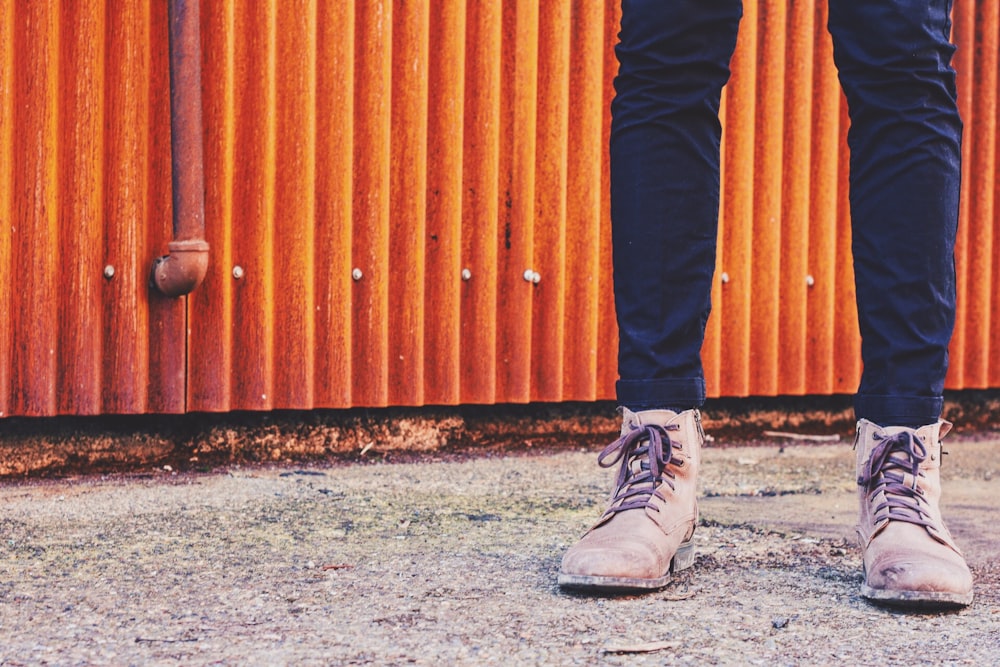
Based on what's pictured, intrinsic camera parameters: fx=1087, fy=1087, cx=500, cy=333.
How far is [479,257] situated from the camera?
249 cm

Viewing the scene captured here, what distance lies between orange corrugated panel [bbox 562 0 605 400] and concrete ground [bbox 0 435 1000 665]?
0.49 meters

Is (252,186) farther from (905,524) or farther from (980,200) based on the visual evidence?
(980,200)

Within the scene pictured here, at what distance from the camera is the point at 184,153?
6.86ft

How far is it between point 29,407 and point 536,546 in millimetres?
1083

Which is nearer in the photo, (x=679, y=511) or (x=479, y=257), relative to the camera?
(x=679, y=511)

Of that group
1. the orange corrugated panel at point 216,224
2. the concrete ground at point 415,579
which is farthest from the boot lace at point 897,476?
the orange corrugated panel at point 216,224

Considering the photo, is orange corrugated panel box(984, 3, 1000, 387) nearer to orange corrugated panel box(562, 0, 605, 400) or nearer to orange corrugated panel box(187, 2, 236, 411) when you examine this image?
orange corrugated panel box(562, 0, 605, 400)

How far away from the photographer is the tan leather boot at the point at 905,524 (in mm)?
1241

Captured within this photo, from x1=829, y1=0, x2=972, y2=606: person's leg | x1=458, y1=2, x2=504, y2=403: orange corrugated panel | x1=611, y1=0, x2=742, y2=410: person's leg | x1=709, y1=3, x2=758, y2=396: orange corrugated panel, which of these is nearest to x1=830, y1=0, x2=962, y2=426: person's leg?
x1=829, y1=0, x2=972, y2=606: person's leg

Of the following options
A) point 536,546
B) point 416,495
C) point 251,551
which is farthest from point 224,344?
point 536,546

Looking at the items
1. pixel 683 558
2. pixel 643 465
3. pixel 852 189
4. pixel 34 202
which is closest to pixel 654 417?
pixel 643 465

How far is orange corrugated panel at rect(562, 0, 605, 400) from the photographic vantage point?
2602 millimetres

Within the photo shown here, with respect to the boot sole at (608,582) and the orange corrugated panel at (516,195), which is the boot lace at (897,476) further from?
the orange corrugated panel at (516,195)

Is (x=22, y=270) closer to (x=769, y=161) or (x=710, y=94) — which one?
(x=710, y=94)
